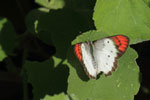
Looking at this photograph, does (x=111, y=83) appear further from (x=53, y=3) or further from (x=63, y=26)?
(x=53, y=3)

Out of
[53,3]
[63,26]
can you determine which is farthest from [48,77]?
[53,3]

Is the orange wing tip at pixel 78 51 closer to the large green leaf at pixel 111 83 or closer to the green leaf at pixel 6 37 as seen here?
the large green leaf at pixel 111 83

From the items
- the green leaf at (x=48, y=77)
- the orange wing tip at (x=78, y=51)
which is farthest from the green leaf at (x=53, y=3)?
the orange wing tip at (x=78, y=51)

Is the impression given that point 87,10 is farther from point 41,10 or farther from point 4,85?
point 4,85

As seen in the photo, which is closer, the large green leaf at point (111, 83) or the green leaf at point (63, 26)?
the large green leaf at point (111, 83)

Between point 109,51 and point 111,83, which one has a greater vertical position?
point 109,51

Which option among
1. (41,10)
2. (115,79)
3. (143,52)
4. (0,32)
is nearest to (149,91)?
(143,52)
